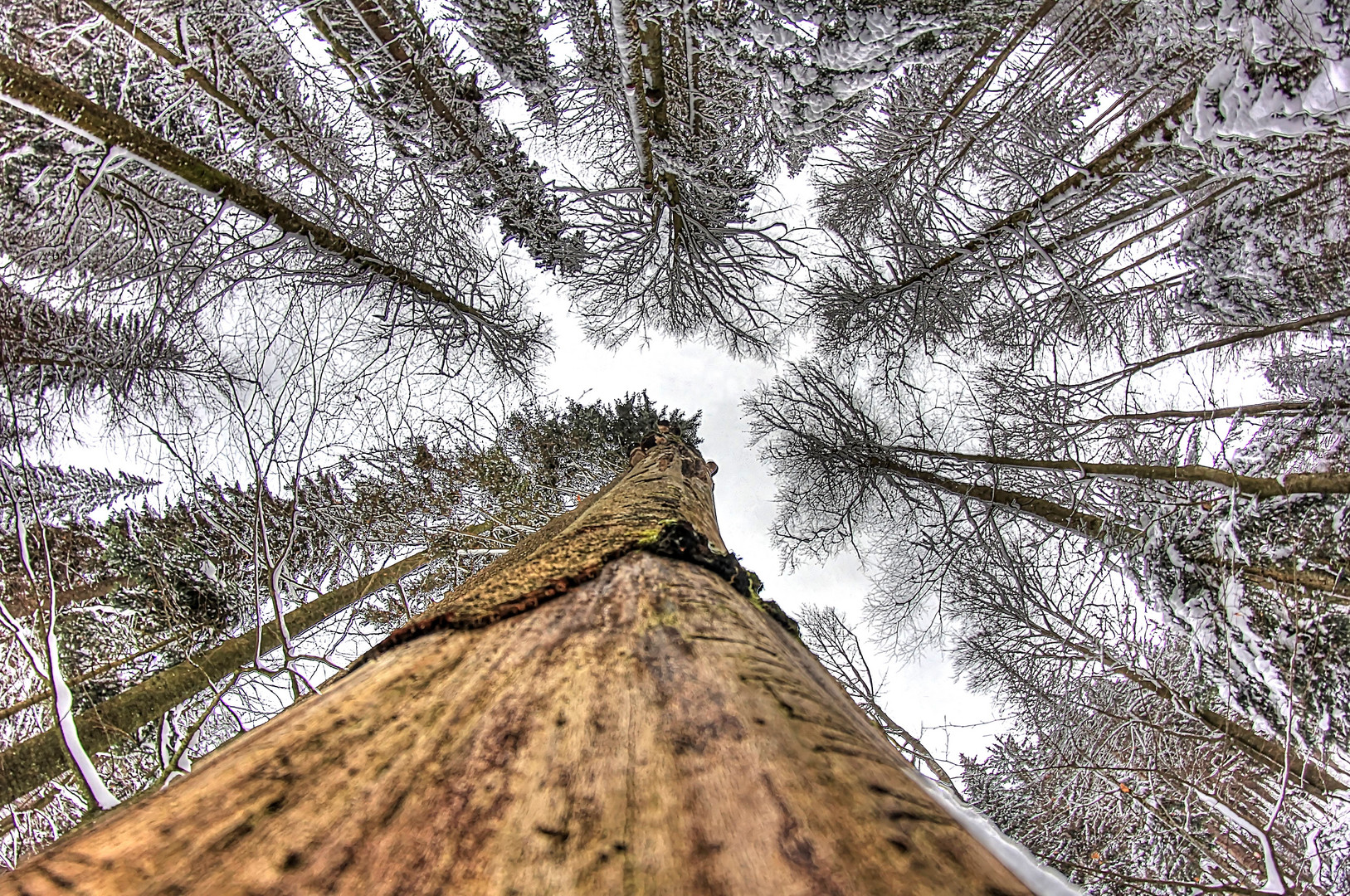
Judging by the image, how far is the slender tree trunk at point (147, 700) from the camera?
3486 mm

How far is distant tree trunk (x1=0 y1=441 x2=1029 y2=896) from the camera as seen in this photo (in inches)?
21.0

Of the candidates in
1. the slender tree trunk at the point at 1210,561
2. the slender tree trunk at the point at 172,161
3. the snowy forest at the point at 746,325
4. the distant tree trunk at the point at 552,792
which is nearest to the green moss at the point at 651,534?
the distant tree trunk at the point at 552,792

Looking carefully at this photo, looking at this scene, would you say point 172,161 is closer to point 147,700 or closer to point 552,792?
point 147,700

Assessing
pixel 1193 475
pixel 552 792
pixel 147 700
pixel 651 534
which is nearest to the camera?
pixel 552 792

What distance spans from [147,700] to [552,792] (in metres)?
Result: 5.93

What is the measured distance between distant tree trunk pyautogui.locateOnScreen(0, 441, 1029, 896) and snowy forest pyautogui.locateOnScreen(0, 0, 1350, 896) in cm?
221

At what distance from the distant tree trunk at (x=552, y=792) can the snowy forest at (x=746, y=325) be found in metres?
2.21

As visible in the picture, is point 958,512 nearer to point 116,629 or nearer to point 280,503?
point 280,503

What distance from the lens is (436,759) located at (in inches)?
28.8

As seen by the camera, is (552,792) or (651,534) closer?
(552,792)

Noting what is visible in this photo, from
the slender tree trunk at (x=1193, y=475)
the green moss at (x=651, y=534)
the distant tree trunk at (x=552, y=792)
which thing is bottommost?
the distant tree trunk at (x=552, y=792)

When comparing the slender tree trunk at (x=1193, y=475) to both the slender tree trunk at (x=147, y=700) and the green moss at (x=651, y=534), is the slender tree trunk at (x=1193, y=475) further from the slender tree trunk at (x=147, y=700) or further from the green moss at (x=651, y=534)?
the slender tree trunk at (x=147, y=700)

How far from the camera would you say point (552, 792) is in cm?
68

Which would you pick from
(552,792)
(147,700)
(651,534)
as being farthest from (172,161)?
(552,792)
